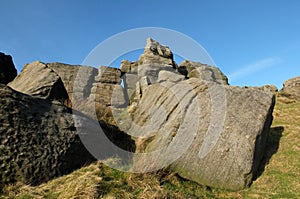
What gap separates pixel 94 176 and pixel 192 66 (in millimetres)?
48636

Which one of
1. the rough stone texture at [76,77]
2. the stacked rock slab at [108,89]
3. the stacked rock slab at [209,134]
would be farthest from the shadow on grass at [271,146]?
the rough stone texture at [76,77]

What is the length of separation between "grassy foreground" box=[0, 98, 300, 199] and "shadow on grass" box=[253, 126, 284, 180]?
→ 0.16 ft

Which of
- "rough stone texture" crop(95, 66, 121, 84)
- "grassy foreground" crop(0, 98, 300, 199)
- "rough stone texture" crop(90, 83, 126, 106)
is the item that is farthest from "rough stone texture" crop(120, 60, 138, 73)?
"grassy foreground" crop(0, 98, 300, 199)

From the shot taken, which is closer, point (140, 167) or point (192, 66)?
point (140, 167)

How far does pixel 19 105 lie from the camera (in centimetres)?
1017

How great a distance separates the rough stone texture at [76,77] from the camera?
97.3 ft

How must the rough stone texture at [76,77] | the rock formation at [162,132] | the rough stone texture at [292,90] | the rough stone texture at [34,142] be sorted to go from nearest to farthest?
the rough stone texture at [34,142], the rock formation at [162,132], the rough stone texture at [76,77], the rough stone texture at [292,90]

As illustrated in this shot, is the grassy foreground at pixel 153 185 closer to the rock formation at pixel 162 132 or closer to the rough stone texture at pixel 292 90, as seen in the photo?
the rock formation at pixel 162 132

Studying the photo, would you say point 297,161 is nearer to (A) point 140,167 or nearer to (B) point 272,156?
(B) point 272,156

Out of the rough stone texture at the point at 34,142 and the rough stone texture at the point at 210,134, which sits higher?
the rough stone texture at the point at 210,134

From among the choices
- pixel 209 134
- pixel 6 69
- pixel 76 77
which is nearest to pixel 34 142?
pixel 209 134

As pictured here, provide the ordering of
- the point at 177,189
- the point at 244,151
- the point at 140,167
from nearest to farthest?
1. the point at 177,189
2. the point at 140,167
3. the point at 244,151

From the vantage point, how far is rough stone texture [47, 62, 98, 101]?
2965 centimetres

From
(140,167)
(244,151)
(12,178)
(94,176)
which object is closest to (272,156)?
(244,151)
